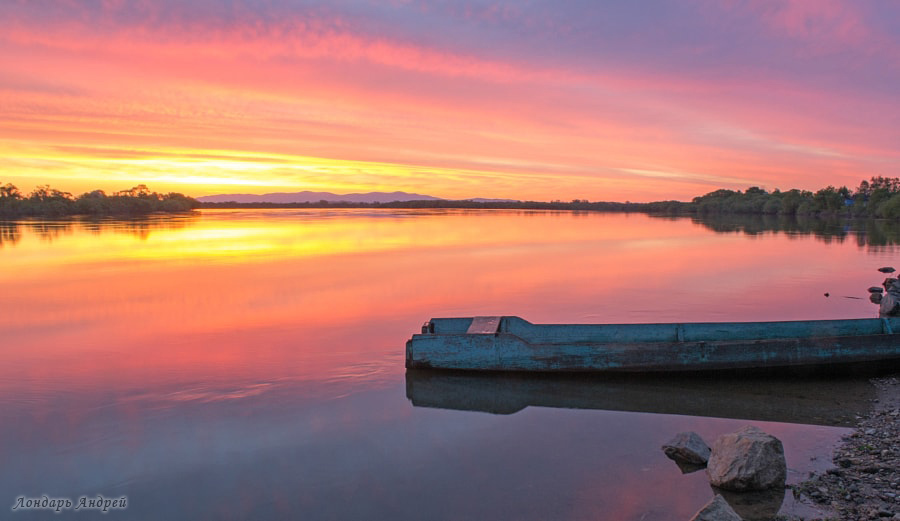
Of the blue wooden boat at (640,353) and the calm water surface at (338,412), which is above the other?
the blue wooden boat at (640,353)

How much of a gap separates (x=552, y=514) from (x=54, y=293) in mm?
17824

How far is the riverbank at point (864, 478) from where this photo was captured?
4.80 m

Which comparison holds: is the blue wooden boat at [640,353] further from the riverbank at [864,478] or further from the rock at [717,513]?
the rock at [717,513]

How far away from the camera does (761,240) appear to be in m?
39.5

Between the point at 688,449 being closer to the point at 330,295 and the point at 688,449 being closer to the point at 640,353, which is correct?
the point at 640,353

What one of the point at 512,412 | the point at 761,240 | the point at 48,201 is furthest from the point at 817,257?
the point at 48,201

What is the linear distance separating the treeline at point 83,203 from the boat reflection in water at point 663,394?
8789 centimetres

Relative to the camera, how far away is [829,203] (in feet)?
281

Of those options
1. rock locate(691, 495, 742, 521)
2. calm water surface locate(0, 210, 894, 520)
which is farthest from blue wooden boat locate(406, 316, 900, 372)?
rock locate(691, 495, 742, 521)

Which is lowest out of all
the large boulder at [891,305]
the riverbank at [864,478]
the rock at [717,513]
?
the riverbank at [864,478]

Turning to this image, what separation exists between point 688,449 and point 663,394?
253 cm

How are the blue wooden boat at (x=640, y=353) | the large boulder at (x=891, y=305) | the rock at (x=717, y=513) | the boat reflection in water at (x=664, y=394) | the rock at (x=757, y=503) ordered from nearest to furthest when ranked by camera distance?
the rock at (x=717, y=513), the rock at (x=757, y=503), the boat reflection in water at (x=664, y=394), the blue wooden boat at (x=640, y=353), the large boulder at (x=891, y=305)

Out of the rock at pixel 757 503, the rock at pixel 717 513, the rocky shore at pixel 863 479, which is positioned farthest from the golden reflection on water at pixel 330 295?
the rocky shore at pixel 863 479

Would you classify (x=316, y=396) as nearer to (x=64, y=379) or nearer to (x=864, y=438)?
(x=64, y=379)
